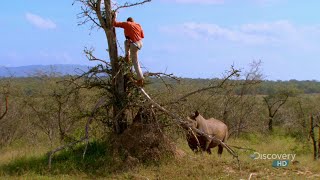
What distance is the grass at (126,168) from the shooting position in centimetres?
985

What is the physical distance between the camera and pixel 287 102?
40.8 meters

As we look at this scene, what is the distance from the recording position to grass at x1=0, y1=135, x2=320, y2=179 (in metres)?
9.85

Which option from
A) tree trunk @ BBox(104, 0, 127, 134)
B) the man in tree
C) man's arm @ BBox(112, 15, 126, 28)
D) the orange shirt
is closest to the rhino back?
tree trunk @ BBox(104, 0, 127, 134)

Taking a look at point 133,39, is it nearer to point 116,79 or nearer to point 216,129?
point 116,79

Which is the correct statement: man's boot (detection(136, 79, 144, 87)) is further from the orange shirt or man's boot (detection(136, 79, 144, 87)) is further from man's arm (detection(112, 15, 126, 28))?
man's arm (detection(112, 15, 126, 28))

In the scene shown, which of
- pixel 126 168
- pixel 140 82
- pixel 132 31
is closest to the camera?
pixel 126 168

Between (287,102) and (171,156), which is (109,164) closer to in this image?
(171,156)

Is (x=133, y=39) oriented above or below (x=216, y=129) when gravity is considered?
above

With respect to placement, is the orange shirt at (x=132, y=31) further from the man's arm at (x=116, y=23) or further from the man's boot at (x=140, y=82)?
the man's boot at (x=140, y=82)

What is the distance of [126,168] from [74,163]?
1481 mm

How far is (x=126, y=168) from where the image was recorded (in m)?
10.1

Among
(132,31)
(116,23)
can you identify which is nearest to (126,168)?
(132,31)

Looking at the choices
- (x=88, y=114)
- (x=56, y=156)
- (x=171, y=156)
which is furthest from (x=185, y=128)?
(x=56, y=156)

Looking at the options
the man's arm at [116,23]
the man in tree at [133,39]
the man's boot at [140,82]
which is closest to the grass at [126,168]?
the man's boot at [140,82]
